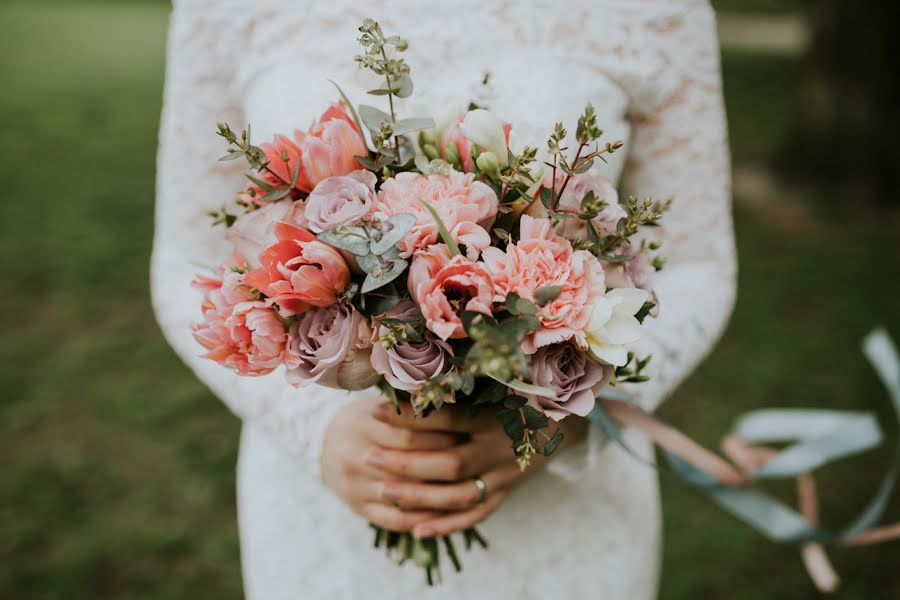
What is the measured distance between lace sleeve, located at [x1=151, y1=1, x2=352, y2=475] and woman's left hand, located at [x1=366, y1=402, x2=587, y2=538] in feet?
0.81

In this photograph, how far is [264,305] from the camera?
46.0 inches

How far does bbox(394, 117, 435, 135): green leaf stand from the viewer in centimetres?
124

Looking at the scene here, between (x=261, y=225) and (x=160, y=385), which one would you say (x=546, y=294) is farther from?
(x=160, y=385)

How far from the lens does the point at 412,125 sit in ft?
4.11

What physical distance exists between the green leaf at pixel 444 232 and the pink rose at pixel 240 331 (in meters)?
0.28

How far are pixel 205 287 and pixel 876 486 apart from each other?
163 inches

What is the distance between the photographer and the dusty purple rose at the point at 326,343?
45.6 inches

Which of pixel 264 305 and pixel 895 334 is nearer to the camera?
pixel 264 305

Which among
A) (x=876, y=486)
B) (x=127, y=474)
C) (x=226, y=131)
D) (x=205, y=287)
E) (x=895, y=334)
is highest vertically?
(x=226, y=131)

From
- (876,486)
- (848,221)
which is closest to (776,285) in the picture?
(848,221)

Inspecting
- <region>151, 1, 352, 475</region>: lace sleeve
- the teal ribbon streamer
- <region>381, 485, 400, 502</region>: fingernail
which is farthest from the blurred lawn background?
<region>381, 485, 400, 502</region>: fingernail

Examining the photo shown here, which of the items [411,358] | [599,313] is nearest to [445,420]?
[411,358]

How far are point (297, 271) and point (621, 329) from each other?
45 centimetres

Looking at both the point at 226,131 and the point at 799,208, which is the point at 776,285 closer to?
the point at 799,208
